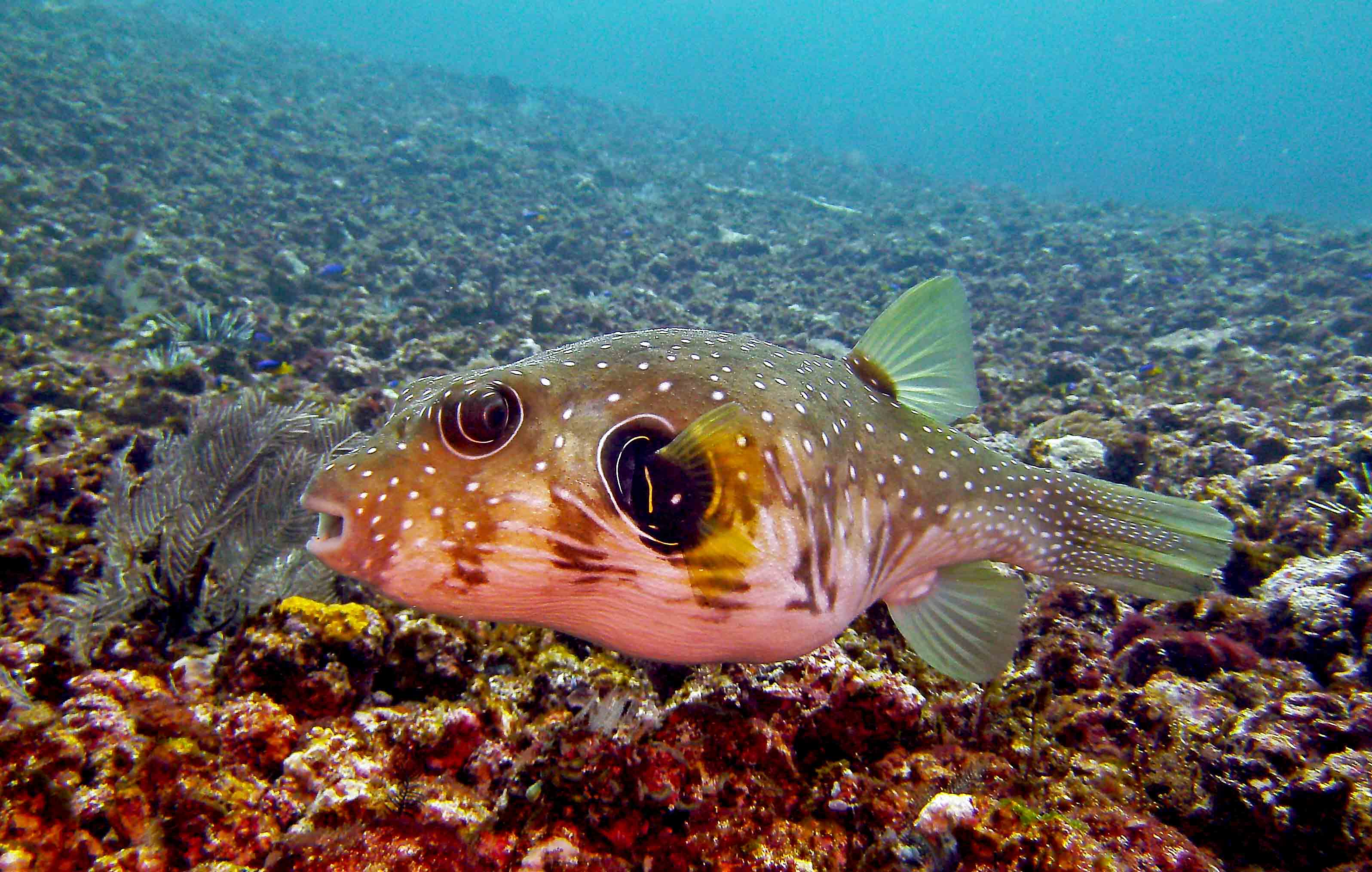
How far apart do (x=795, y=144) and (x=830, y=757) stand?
1926 inches

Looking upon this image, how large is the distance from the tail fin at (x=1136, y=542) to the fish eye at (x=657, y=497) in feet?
6.30

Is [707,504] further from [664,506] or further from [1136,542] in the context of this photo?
[1136,542]

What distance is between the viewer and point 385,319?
415 inches

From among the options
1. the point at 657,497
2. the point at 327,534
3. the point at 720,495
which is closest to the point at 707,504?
the point at 720,495

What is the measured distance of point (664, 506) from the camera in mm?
1974

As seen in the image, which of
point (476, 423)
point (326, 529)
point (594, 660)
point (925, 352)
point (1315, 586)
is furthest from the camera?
point (1315, 586)

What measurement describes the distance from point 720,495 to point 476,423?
84 cm

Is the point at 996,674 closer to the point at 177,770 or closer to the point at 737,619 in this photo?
the point at 737,619

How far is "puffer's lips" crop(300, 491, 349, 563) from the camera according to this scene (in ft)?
6.19

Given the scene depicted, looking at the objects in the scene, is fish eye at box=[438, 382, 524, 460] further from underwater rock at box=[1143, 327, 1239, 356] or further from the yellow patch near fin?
underwater rock at box=[1143, 327, 1239, 356]

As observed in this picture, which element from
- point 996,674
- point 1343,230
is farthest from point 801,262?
point 1343,230

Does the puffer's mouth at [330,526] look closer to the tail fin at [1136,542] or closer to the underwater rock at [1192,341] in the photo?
the tail fin at [1136,542]

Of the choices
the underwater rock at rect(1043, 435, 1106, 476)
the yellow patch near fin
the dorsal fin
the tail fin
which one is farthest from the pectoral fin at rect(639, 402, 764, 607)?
the underwater rock at rect(1043, 435, 1106, 476)

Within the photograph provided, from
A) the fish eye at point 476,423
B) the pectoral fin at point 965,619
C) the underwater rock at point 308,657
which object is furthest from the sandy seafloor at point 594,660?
the fish eye at point 476,423
